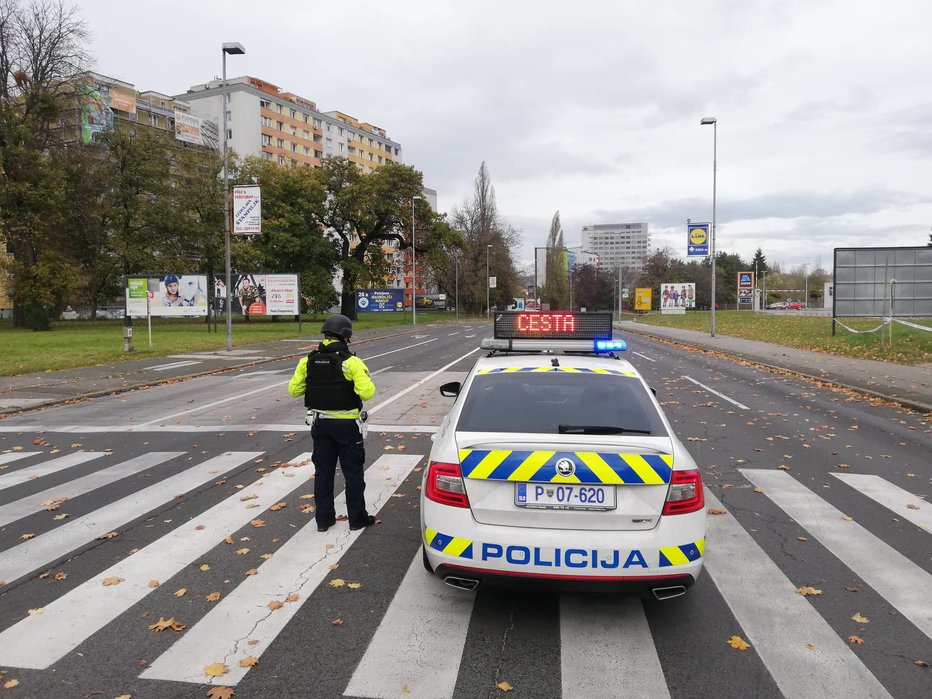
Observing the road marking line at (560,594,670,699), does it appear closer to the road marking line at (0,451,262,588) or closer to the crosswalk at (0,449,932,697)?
the crosswalk at (0,449,932,697)

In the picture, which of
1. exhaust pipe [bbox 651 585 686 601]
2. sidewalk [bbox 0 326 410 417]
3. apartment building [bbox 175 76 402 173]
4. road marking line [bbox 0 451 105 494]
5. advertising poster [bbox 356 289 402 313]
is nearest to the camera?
exhaust pipe [bbox 651 585 686 601]

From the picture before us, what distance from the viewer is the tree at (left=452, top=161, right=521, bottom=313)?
250 feet

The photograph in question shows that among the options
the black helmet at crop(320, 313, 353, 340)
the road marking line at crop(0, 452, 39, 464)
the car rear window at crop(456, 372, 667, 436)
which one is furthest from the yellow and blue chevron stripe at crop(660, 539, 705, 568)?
the road marking line at crop(0, 452, 39, 464)

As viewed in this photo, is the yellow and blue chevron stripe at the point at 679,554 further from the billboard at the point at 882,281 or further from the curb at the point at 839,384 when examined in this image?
the billboard at the point at 882,281

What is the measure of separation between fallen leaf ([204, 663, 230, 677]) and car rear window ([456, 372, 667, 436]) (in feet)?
5.86

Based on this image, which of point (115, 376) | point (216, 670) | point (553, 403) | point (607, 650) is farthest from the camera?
point (115, 376)

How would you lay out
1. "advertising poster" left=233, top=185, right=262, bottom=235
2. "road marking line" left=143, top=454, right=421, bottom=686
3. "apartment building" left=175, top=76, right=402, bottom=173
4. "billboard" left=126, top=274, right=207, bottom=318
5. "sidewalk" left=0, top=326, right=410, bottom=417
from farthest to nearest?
"apartment building" left=175, top=76, right=402, bottom=173
"billboard" left=126, top=274, right=207, bottom=318
"advertising poster" left=233, top=185, right=262, bottom=235
"sidewalk" left=0, top=326, right=410, bottom=417
"road marking line" left=143, top=454, right=421, bottom=686

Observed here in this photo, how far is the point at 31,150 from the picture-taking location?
120 feet

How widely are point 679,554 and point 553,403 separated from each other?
4.02 feet

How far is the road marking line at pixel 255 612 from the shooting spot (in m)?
3.22

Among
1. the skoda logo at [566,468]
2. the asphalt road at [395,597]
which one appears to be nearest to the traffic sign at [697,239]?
the asphalt road at [395,597]

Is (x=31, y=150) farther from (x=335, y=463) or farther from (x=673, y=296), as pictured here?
(x=673, y=296)

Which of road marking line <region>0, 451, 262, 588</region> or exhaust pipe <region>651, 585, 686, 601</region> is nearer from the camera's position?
exhaust pipe <region>651, 585, 686, 601</region>

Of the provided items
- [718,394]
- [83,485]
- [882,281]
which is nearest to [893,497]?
[718,394]
